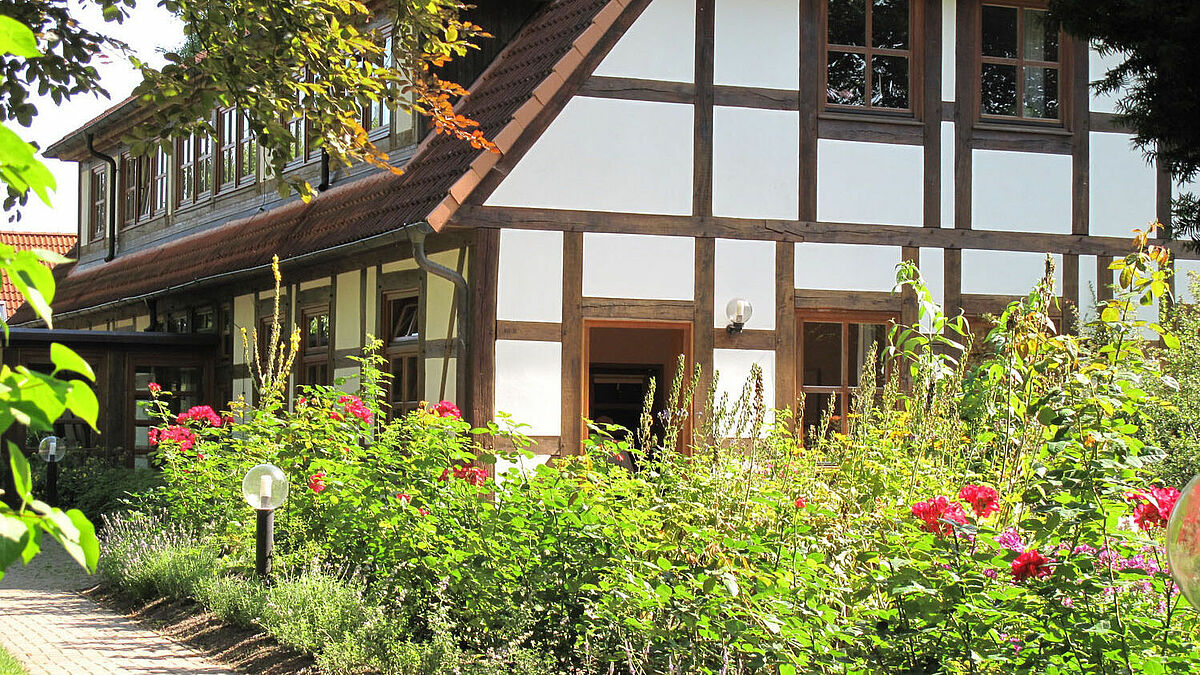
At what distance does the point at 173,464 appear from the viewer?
947 centimetres

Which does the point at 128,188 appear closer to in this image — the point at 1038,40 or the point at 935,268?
the point at 935,268

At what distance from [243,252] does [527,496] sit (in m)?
10.0

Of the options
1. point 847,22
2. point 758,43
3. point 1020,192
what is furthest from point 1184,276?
point 758,43

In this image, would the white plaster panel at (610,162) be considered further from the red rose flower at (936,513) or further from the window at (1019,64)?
the red rose flower at (936,513)

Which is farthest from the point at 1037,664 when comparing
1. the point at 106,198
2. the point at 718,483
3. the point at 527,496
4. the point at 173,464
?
the point at 106,198

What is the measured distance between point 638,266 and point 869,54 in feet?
9.53

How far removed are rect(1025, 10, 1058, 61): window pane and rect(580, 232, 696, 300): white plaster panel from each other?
3794 mm

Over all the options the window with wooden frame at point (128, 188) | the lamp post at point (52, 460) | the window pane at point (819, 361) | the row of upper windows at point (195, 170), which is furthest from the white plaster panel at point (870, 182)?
the window with wooden frame at point (128, 188)

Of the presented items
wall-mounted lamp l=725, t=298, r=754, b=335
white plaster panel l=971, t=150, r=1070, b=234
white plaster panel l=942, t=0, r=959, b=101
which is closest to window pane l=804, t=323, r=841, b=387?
wall-mounted lamp l=725, t=298, r=754, b=335

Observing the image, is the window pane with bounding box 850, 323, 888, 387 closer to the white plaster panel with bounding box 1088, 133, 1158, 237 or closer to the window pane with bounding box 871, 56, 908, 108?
the window pane with bounding box 871, 56, 908, 108

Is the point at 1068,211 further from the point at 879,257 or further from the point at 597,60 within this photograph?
the point at 597,60

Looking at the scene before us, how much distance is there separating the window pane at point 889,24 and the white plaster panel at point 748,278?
7.10 feet

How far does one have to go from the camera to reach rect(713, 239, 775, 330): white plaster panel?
11.6 m

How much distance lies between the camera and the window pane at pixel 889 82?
40.3 feet
